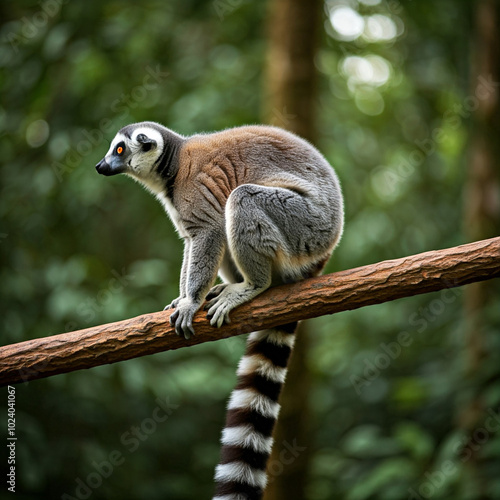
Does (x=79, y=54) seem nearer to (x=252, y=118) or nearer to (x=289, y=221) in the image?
(x=252, y=118)

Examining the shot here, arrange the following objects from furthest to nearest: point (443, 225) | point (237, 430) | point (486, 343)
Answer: point (443, 225)
point (486, 343)
point (237, 430)

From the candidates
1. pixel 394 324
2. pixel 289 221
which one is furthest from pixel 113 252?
pixel 289 221

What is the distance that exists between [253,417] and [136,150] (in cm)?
231

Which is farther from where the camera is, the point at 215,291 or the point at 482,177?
the point at 482,177

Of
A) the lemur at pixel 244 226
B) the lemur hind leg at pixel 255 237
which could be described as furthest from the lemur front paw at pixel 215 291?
the lemur hind leg at pixel 255 237

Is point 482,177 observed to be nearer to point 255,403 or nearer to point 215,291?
point 215,291

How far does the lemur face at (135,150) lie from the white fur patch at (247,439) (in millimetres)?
2206

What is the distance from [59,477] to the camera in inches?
267

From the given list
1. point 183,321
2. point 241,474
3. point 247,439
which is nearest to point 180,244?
point 183,321

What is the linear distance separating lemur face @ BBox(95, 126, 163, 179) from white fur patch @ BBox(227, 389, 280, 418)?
199 centimetres

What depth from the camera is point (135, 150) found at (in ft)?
15.3

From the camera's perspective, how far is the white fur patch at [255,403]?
13.5 feet

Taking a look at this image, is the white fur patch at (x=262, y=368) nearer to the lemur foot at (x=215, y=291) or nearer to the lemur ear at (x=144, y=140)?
the lemur foot at (x=215, y=291)

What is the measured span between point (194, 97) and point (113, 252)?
3.49 m
